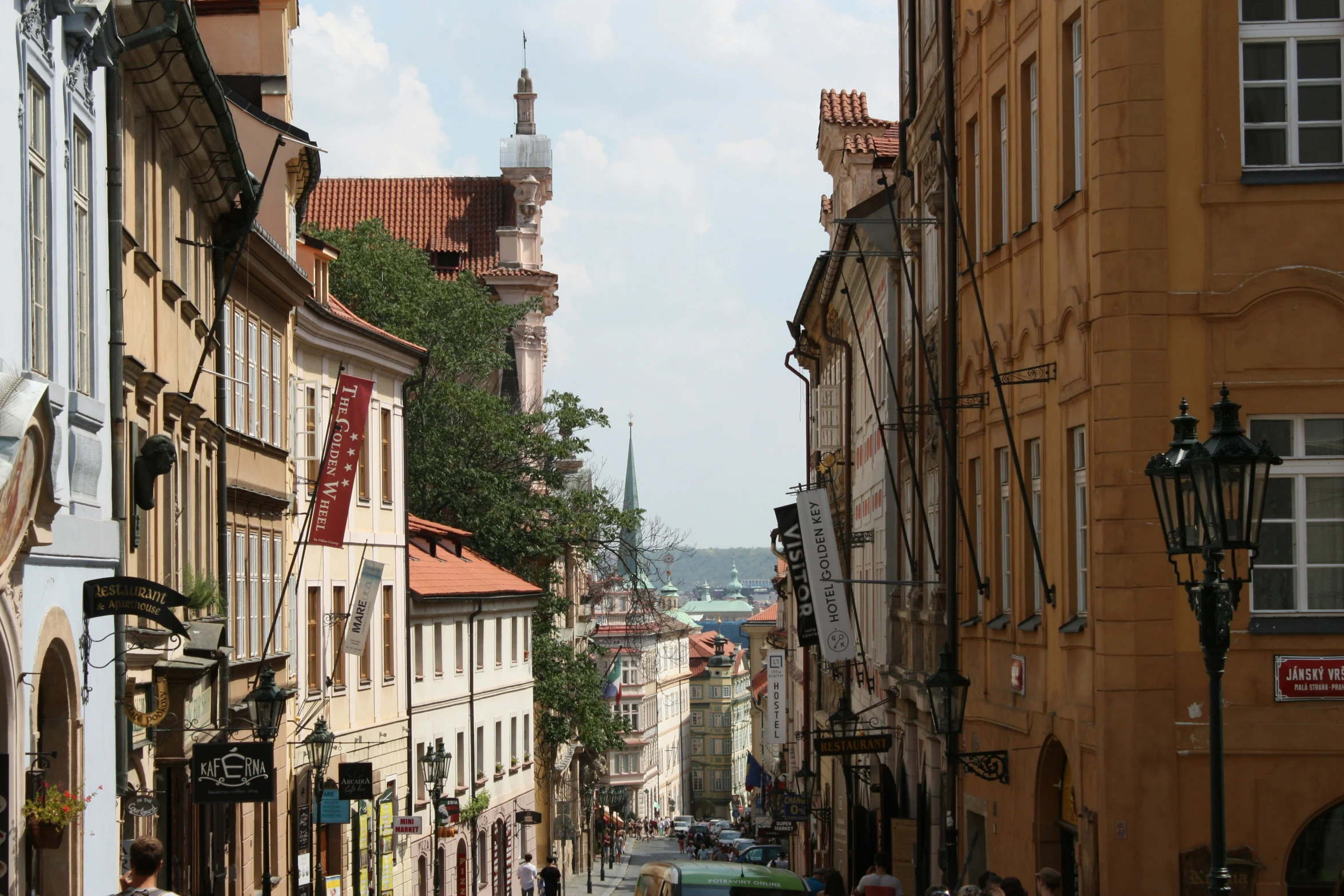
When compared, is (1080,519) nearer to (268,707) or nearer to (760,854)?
(268,707)

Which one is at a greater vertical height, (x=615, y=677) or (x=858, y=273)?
(x=858, y=273)

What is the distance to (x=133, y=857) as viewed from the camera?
385 inches

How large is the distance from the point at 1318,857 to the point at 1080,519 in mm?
3469

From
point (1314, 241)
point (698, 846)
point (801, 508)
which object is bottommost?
point (698, 846)

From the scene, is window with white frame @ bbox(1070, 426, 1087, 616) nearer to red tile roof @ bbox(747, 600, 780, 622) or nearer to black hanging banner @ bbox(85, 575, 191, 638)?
black hanging banner @ bbox(85, 575, 191, 638)

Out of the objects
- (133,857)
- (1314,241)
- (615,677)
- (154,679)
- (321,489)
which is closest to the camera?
(133,857)

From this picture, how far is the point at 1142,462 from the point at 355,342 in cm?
2288

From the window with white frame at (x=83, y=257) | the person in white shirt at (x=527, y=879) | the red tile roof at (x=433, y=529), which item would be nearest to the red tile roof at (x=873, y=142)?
the red tile roof at (x=433, y=529)

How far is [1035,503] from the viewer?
18938 millimetres

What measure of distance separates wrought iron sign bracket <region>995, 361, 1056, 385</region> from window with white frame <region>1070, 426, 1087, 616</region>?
728 millimetres

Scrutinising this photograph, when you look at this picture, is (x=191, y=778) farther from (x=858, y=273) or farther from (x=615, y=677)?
(x=615, y=677)

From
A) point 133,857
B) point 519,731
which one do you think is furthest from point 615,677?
point 133,857

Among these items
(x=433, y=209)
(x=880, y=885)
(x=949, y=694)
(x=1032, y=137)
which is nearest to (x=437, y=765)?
(x=880, y=885)

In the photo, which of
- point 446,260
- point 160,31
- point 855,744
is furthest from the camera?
point 446,260
